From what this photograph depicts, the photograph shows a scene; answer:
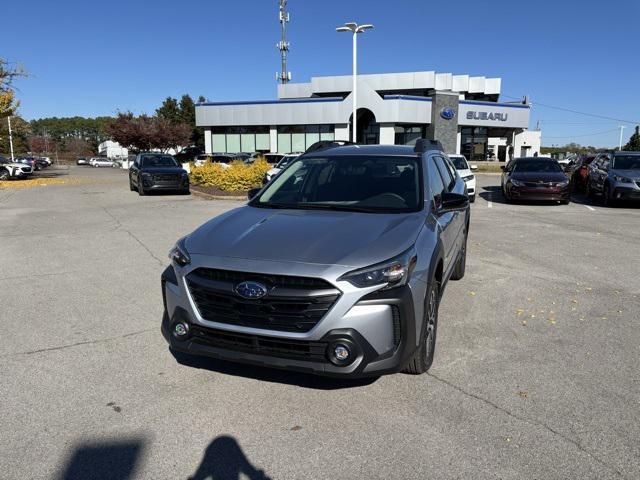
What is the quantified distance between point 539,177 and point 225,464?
50.3 feet

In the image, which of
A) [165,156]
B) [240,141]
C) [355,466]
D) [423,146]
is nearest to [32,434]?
[355,466]

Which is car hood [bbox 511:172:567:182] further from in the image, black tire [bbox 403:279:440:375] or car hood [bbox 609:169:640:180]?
black tire [bbox 403:279:440:375]

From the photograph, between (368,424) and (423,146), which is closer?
(368,424)

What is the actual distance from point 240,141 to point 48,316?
4260 centimetres

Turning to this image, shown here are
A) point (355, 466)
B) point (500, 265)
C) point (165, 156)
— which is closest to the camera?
point (355, 466)

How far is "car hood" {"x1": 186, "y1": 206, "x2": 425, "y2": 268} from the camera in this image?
10.6 ft

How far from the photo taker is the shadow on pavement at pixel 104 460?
9.02ft

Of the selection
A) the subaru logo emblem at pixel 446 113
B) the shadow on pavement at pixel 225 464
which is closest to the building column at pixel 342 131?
the subaru logo emblem at pixel 446 113

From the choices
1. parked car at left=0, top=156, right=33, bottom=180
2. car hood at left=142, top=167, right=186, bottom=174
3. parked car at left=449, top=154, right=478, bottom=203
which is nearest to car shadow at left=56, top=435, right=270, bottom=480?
parked car at left=449, top=154, right=478, bottom=203

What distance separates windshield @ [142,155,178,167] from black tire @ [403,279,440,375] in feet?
60.1

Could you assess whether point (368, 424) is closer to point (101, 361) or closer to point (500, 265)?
point (101, 361)

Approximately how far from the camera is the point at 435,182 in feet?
16.0

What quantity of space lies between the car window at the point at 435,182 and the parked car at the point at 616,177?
39.6 ft

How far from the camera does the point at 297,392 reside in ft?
11.9
